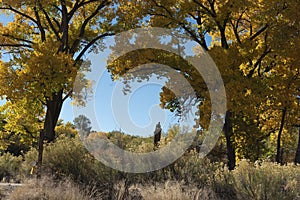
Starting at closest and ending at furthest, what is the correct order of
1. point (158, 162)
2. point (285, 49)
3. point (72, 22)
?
1. point (158, 162)
2. point (285, 49)
3. point (72, 22)

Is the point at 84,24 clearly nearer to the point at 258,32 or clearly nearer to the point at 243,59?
the point at 258,32

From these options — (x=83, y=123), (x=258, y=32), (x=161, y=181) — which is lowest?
(x=161, y=181)

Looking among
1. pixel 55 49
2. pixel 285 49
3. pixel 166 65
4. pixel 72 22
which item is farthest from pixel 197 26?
pixel 72 22

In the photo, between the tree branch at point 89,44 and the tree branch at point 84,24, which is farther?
the tree branch at point 89,44

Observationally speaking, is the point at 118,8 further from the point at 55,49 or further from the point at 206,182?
the point at 206,182

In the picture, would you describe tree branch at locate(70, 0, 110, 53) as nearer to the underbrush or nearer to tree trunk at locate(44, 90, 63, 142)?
tree trunk at locate(44, 90, 63, 142)

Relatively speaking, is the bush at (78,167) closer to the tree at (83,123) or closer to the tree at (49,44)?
the tree at (49,44)

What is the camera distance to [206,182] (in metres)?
8.12

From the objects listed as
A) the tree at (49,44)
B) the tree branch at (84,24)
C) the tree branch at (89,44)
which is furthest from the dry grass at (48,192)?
the tree branch at (89,44)

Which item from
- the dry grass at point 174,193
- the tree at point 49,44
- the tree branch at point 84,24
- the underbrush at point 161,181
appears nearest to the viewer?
the dry grass at point 174,193

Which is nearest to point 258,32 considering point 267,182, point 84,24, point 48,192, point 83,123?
point 83,123

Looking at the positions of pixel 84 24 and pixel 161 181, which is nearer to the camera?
pixel 161 181

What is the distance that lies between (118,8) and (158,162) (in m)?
12.8

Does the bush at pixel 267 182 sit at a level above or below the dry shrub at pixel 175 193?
above
